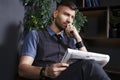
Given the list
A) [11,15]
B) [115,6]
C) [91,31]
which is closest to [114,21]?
[115,6]

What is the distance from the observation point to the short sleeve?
162 centimetres

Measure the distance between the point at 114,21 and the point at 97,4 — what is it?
318 millimetres

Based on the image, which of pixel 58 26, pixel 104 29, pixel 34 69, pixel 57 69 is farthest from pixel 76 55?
pixel 104 29

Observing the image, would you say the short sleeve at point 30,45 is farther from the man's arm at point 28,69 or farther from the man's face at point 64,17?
the man's face at point 64,17

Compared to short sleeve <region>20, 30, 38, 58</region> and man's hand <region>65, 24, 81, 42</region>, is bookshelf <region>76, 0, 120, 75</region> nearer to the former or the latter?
man's hand <region>65, 24, 81, 42</region>

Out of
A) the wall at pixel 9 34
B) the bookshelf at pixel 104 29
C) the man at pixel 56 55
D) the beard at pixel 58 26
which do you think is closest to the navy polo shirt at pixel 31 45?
the man at pixel 56 55

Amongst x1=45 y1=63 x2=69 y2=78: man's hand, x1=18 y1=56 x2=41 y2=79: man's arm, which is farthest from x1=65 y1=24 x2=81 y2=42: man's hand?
x1=45 y1=63 x2=69 y2=78: man's hand

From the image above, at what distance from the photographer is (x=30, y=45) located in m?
1.65

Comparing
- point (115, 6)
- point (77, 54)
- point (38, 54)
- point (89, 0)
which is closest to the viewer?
point (77, 54)

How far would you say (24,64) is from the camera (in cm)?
154

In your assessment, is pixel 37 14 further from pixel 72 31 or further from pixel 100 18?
pixel 100 18

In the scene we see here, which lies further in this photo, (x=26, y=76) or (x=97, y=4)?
(x=97, y=4)

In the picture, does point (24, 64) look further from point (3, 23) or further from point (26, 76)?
point (3, 23)

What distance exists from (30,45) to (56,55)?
0.74 feet
